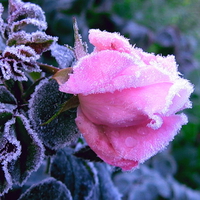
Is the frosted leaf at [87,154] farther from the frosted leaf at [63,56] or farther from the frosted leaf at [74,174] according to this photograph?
the frosted leaf at [63,56]

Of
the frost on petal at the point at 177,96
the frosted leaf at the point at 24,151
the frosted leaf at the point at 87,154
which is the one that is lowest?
the frosted leaf at the point at 87,154

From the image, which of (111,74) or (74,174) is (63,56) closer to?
(111,74)

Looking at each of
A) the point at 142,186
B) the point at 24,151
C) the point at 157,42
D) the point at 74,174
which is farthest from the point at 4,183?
the point at 157,42

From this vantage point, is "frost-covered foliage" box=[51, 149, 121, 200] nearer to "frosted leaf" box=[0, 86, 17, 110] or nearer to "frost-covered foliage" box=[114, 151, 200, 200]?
"frosted leaf" box=[0, 86, 17, 110]

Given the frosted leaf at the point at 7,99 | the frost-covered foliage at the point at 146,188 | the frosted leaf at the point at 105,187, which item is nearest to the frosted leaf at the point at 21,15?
the frosted leaf at the point at 7,99

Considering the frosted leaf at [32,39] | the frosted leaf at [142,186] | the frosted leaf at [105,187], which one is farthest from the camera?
the frosted leaf at [142,186]

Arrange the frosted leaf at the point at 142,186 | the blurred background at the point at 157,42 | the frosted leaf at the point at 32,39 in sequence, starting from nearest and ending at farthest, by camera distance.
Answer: the frosted leaf at the point at 32,39
the frosted leaf at the point at 142,186
the blurred background at the point at 157,42

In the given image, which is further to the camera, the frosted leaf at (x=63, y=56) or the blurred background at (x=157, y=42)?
the blurred background at (x=157, y=42)

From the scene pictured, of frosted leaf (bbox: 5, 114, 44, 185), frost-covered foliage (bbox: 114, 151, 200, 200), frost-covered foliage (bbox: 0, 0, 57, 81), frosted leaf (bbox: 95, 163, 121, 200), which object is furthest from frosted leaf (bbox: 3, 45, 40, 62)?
frost-covered foliage (bbox: 114, 151, 200, 200)
